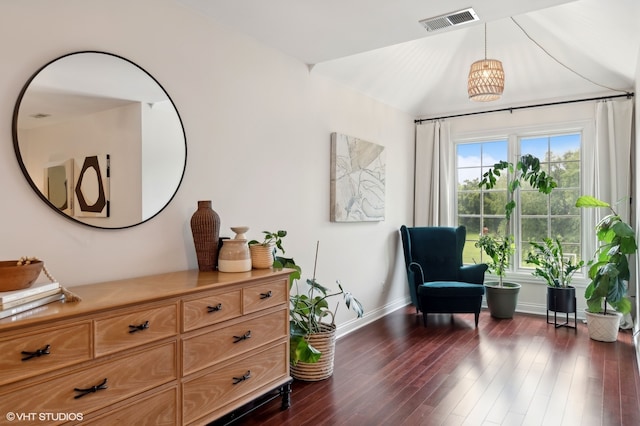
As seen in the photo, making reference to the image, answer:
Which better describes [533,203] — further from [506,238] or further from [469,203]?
[469,203]

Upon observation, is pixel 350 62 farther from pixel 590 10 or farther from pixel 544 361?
pixel 544 361

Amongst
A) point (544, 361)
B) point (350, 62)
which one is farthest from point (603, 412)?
point (350, 62)

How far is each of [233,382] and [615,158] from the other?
442 centimetres

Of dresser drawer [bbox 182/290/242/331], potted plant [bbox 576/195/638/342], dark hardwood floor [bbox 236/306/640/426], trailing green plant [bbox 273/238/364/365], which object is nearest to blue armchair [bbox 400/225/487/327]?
dark hardwood floor [bbox 236/306/640/426]

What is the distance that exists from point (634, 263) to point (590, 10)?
2.54 metres

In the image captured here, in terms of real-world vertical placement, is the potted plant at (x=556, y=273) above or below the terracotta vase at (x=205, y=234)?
below

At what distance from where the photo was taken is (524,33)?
4328mm

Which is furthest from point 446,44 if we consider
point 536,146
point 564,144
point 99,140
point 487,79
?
point 99,140

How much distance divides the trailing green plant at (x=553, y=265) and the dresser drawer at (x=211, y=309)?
3657 millimetres

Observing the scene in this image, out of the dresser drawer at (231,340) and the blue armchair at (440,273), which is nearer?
the dresser drawer at (231,340)

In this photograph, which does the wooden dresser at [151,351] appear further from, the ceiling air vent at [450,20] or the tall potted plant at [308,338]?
the ceiling air vent at [450,20]

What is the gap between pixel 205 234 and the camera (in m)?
2.49

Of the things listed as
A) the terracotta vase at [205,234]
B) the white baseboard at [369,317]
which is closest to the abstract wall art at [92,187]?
the terracotta vase at [205,234]

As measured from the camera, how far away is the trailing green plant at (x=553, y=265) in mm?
4520
